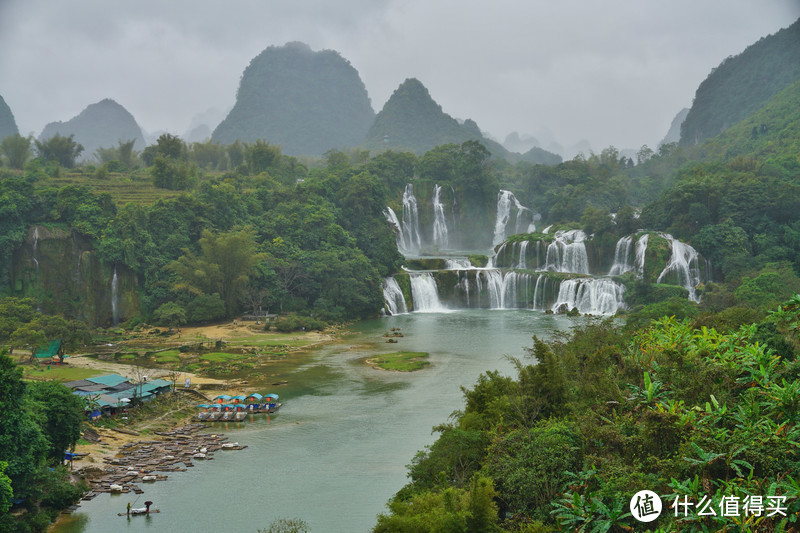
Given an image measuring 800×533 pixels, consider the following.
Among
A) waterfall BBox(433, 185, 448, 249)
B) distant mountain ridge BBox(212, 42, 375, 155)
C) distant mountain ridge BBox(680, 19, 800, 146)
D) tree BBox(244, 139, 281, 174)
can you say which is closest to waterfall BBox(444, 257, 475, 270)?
waterfall BBox(433, 185, 448, 249)

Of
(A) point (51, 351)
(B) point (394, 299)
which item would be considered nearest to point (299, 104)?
(B) point (394, 299)

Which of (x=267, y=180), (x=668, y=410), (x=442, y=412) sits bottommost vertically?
(x=442, y=412)

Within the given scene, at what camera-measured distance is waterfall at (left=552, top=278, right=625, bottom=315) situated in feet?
136

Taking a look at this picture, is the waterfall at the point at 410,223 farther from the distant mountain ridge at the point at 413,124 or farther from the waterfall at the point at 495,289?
the distant mountain ridge at the point at 413,124

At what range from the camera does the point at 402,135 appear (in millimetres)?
115125

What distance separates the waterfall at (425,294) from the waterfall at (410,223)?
18178 mm

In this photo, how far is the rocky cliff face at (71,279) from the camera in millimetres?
36688

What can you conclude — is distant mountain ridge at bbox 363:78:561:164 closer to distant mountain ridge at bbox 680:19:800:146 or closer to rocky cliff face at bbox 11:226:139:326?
distant mountain ridge at bbox 680:19:800:146

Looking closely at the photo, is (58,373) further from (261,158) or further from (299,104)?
(299,104)

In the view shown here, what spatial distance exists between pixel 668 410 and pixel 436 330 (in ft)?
86.0

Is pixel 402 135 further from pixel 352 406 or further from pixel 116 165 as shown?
pixel 352 406

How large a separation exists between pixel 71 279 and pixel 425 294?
2371 cm

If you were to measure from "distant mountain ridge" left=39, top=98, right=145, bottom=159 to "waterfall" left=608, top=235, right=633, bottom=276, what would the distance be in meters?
126

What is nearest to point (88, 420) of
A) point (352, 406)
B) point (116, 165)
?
point (352, 406)
